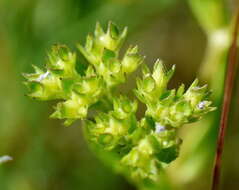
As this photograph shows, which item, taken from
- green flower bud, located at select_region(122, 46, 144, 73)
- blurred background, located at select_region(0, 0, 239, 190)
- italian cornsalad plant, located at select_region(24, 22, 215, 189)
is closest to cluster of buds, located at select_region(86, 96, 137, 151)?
italian cornsalad plant, located at select_region(24, 22, 215, 189)

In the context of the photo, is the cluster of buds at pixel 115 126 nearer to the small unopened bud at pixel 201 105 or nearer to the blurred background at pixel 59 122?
the small unopened bud at pixel 201 105

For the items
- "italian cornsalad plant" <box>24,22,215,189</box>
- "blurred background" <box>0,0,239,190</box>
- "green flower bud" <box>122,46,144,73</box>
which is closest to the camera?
"italian cornsalad plant" <box>24,22,215,189</box>

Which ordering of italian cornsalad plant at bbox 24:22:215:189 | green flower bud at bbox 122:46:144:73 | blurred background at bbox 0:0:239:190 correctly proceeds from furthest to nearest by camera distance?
blurred background at bbox 0:0:239:190 < green flower bud at bbox 122:46:144:73 < italian cornsalad plant at bbox 24:22:215:189

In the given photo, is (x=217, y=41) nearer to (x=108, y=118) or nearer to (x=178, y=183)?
(x=178, y=183)

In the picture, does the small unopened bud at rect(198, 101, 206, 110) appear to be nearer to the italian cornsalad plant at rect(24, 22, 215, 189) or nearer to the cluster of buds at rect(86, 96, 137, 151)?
the italian cornsalad plant at rect(24, 22, 215, 189)

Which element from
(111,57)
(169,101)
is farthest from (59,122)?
(169,101)

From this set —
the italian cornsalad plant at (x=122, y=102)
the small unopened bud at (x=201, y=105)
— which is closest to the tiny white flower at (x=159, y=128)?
the italian cornsalad plant at (x=122, y=102)
